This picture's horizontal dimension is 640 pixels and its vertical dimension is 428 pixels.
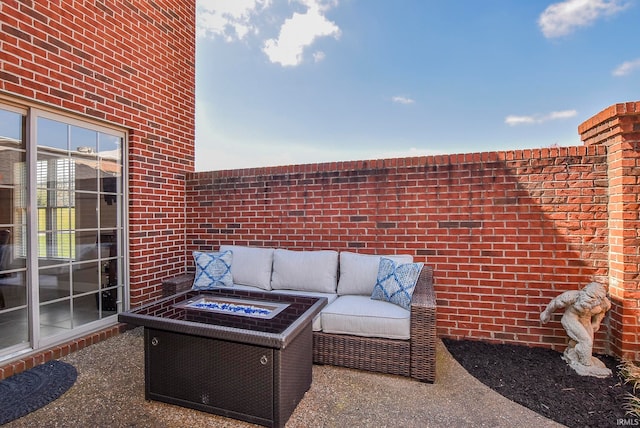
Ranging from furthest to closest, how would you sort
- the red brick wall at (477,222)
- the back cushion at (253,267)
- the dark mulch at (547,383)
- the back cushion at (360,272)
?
the back cushion at (253,267), the back cushion at (360,272), the red brick wall at (477,222), the dark mulch at (547,383)

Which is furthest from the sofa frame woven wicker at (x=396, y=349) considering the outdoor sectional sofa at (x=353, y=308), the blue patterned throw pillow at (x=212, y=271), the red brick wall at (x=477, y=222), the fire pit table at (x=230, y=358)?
the blue patterned throw pillow at (x=212, y=271)

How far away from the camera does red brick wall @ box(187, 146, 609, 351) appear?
3.11 meters

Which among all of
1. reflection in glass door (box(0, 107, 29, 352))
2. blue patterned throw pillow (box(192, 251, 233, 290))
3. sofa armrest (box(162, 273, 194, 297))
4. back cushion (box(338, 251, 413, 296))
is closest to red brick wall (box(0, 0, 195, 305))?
reflection in glass door (box(0, 107, 29, 352))

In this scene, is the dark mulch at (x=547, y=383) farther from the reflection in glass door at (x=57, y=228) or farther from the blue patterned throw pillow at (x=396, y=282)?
the reflection in glass door at (x=57, y=228)

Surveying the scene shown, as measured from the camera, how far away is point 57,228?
9.89ft

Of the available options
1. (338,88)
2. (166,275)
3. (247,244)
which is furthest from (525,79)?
(166,275)

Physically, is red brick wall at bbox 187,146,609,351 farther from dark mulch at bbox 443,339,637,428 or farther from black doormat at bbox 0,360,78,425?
black doormat at bbox 0,360,78,425

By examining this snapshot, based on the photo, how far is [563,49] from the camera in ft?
16.7

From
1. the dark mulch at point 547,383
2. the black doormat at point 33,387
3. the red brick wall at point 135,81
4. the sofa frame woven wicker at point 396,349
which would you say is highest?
the red brick wall at point 135,81

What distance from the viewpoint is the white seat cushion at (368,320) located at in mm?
2633

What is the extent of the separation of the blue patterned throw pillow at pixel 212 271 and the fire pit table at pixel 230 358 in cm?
120

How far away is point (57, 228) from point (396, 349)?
3.54 meters

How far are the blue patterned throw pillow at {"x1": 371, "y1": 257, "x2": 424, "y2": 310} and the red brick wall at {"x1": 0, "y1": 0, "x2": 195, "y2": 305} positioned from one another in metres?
3.02

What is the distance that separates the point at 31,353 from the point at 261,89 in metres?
6.02
